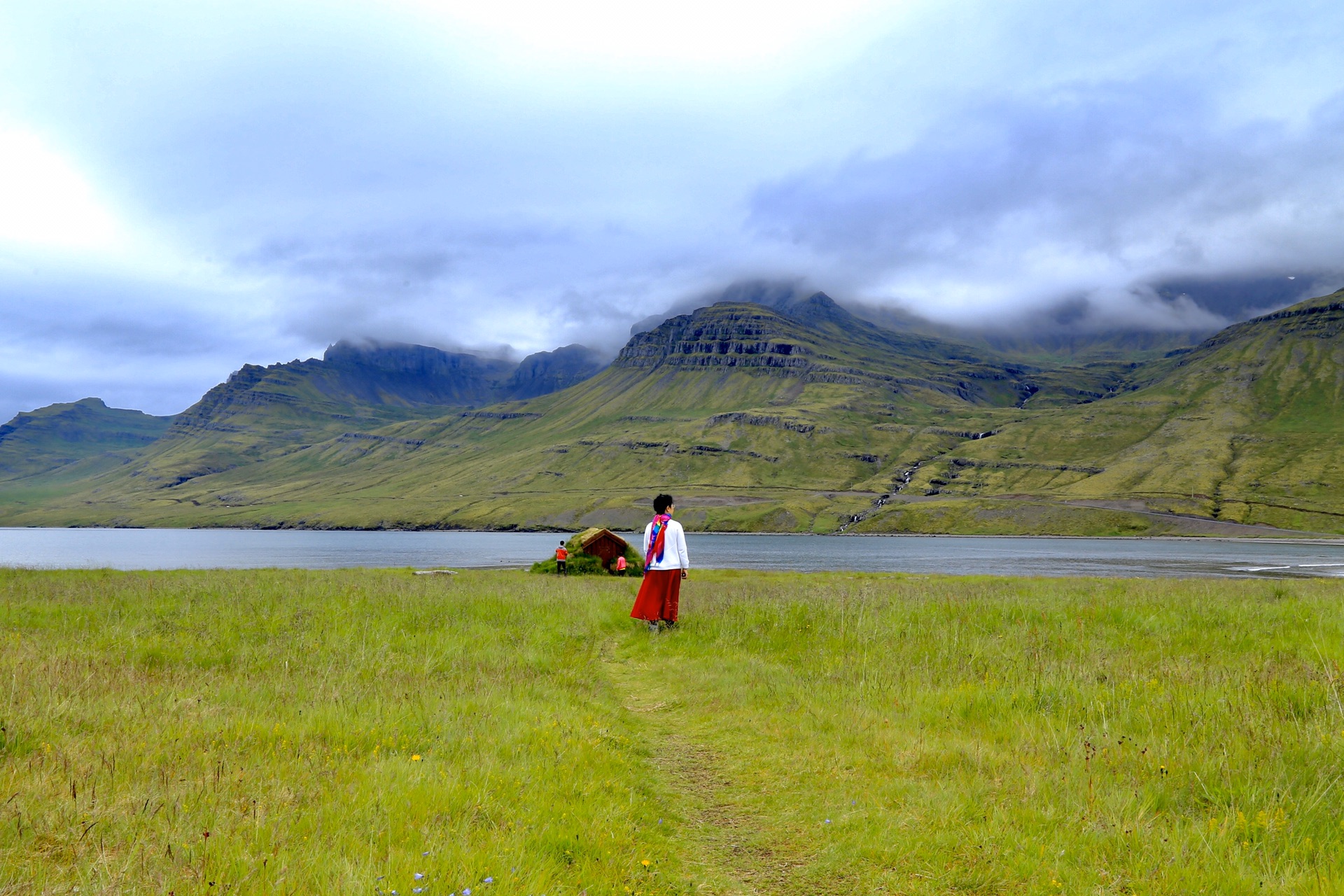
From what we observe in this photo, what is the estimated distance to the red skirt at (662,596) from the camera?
17219mm

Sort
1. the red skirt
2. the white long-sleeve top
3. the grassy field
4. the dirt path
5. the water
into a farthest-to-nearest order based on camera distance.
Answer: the water → the red skirt → the white long-sleeve top → the dirt path → the grassy field

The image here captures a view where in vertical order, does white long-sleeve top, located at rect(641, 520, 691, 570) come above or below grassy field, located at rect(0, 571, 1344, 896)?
above

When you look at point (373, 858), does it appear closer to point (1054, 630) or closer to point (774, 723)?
point (774, 723)

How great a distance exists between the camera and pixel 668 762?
28.1ft

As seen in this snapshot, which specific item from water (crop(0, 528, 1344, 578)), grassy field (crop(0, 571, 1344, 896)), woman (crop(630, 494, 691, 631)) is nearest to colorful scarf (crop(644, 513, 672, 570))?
woman (crop(630, 494, 691, 631))

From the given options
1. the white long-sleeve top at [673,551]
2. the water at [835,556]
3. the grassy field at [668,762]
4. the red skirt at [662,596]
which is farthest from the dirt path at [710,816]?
the water at [835,556]

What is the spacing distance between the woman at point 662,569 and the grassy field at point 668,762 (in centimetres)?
312

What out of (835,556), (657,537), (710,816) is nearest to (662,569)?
(657,537)

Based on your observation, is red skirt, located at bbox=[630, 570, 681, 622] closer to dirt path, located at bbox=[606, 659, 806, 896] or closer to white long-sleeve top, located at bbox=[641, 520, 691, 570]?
white long-sleeve top, located at bbox=[641, 520, 691, 570]

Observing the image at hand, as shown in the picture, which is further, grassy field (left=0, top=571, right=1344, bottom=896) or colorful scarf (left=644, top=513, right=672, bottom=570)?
colorful scarf (left=644, top=513, right=672, bottom=570)

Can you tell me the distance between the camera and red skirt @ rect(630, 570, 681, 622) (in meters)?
17.2

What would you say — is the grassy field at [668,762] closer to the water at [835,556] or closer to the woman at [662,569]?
the woman at [662,569]

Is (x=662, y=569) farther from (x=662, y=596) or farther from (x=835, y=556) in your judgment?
(x=835, y=556)

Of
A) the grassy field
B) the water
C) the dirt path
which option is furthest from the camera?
the water
